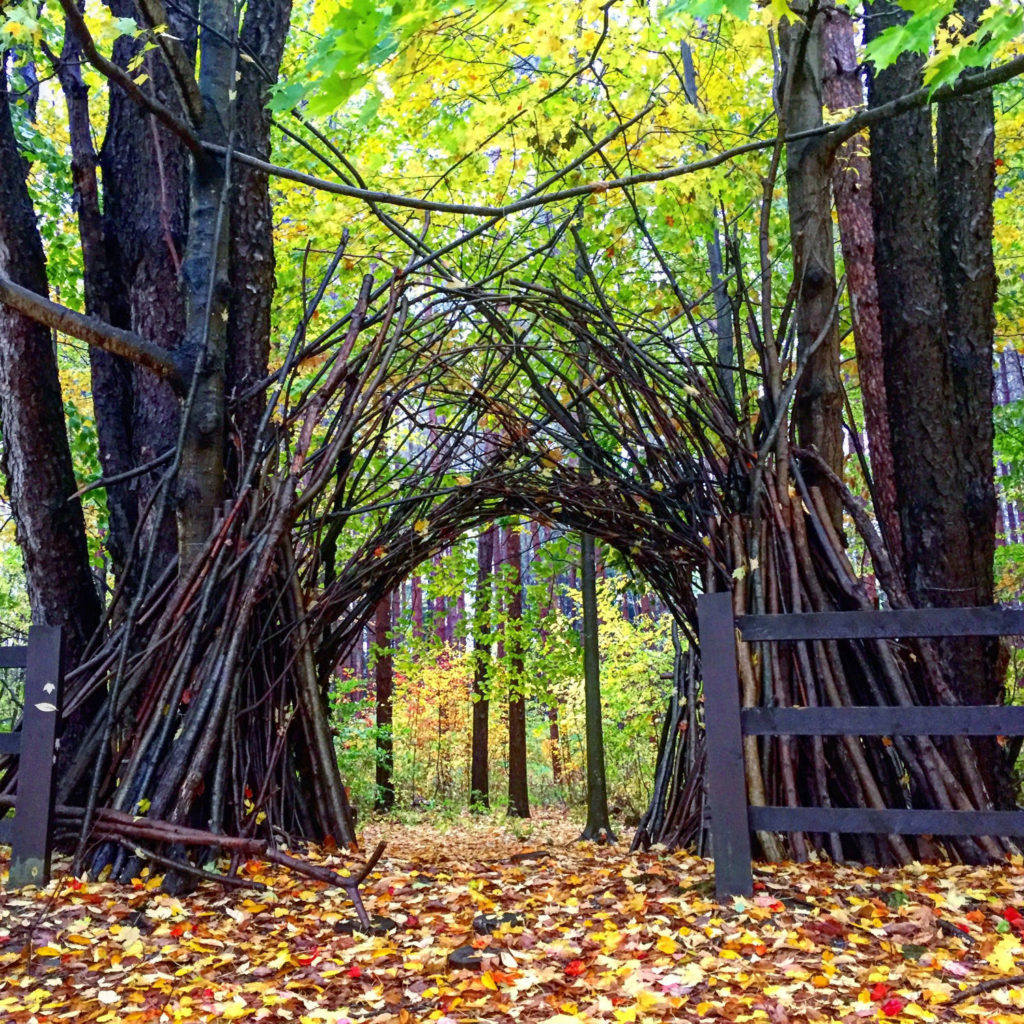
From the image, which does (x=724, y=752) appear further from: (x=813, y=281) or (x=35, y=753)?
(x=35, y=753)

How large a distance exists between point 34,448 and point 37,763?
1.76m

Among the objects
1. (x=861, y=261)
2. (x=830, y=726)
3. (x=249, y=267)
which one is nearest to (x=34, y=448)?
(x=249, y=267)

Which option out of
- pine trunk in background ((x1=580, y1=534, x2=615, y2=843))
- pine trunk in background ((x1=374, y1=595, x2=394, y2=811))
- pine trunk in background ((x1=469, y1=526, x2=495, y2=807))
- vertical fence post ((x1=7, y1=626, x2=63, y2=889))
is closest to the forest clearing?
vertical fence post ((x1=7, y1=626, x2=63, y2=889))

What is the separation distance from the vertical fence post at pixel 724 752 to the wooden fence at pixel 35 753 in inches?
106

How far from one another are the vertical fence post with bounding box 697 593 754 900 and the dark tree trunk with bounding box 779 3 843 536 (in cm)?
138

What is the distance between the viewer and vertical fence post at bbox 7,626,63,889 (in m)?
3.53

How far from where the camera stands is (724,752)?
347 centimetres

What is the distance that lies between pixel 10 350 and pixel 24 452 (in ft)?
1.76

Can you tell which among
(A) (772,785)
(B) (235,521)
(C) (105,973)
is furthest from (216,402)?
(A) (772,785)

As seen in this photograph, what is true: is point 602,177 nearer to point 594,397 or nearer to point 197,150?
point 594,397

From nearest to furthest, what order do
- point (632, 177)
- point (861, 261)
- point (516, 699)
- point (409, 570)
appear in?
point (632, 177) < point (409, 570) < point (861, 261) < point (516, 699)

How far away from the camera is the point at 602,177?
646cm

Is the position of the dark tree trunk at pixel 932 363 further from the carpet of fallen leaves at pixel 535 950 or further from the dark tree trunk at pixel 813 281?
the carpet of fallen leaves at pixel 535 950

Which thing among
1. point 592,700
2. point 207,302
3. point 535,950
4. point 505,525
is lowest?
point 535,950
